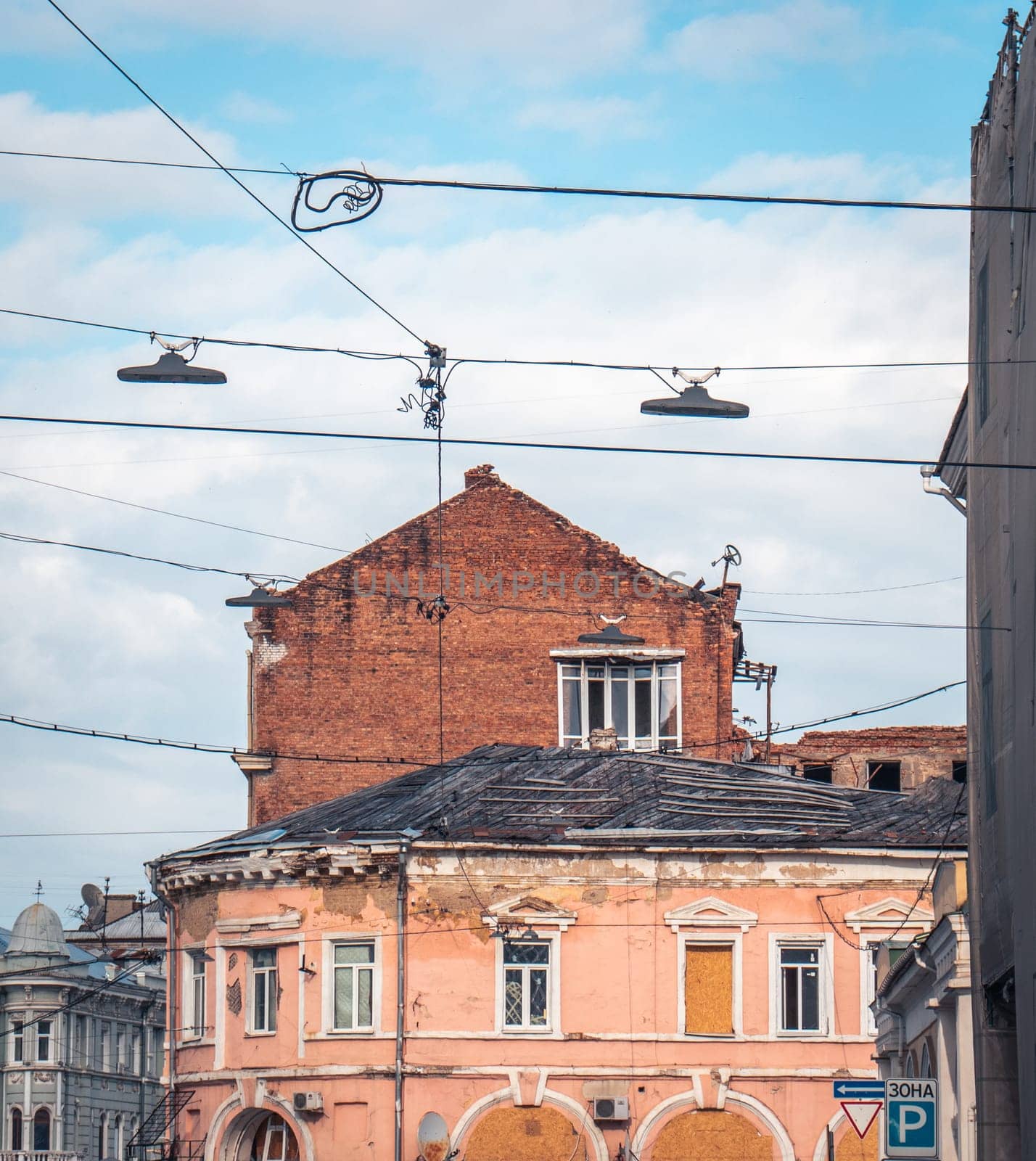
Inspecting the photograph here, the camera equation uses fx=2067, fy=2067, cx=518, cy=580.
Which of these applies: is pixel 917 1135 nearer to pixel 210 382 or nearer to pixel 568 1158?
pixel 210 382

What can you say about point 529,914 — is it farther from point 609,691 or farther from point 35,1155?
point 35,1155

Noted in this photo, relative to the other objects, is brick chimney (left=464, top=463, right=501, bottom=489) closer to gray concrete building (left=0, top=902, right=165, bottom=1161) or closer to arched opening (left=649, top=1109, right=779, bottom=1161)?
arched opening (left=649, top=1109, right=779, bottom=1161)

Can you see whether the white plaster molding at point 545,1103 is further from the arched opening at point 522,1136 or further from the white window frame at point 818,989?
the white window frame at point 818,989

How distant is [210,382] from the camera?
54.3 feet

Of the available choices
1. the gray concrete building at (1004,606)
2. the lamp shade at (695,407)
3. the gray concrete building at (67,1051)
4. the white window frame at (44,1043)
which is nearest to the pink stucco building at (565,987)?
the gray concrete building at (1004,606)

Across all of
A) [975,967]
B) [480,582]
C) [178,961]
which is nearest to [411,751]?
[480,582]

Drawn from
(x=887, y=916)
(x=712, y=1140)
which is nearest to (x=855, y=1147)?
(x=712, y=1140)

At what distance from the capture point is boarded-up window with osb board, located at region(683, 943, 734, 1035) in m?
30.8

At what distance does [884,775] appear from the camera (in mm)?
44344

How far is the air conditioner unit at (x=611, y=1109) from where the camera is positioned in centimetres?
3027

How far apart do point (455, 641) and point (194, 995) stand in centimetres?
1101

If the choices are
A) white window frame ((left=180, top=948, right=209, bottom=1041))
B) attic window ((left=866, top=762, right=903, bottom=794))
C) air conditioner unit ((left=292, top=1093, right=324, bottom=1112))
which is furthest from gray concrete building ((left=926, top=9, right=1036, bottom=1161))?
attic window ((left=866, top=762, right=903, bottom=794))

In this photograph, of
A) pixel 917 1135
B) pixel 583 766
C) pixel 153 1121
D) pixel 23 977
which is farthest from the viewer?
pixel 23 977

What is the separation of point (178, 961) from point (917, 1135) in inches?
702
